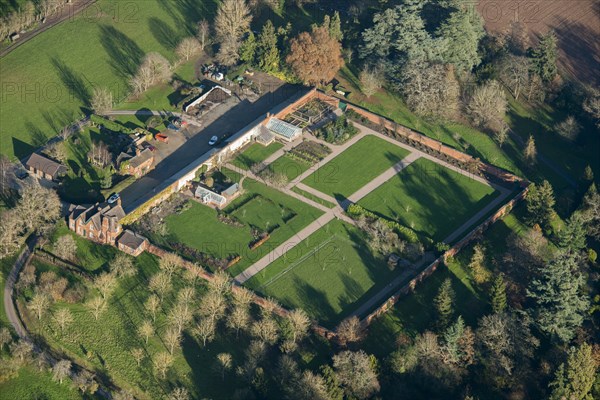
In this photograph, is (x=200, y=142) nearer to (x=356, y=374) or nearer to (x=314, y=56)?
(x=314, y=56)

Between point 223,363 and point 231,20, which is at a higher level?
point 231,20

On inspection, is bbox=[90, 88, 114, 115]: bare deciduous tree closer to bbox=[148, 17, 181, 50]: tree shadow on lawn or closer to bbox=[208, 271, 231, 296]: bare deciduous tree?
bbox=[148, 17, 181, 50]: tree shadow on lawn

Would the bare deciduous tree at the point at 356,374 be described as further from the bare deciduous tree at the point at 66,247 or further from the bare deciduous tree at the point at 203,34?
the bare deciduous tree at the point at 203,34

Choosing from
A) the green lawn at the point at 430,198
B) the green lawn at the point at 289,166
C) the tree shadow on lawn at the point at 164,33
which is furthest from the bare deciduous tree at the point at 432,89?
the tree shadow on lawn at the point at 164,33

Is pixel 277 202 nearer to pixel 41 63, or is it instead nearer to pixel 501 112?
pixel 501 112

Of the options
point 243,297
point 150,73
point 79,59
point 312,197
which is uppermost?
point 79,59

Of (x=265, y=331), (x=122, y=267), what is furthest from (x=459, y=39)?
(x=122, y=267)

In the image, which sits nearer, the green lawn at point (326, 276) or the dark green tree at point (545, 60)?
the green lawn at point (326, 276)
